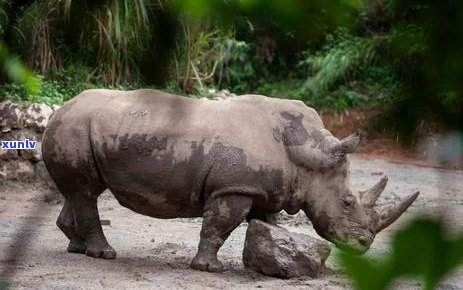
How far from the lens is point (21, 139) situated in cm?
848

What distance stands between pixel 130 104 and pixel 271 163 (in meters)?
0.96

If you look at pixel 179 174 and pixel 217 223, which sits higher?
pixel 179 174

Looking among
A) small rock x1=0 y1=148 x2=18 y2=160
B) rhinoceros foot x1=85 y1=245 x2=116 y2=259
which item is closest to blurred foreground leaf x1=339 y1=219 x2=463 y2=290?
rhinoceros foot x1=85 y1=245 x2=116 y2=259

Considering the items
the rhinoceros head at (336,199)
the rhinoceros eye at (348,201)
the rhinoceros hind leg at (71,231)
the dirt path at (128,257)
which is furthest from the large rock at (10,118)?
the rhinoceros eye at (348,201)

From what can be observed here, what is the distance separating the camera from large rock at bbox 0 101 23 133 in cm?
835

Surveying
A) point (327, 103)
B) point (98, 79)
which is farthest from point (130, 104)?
point (327, 103)

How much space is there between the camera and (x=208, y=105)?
5.56 metres

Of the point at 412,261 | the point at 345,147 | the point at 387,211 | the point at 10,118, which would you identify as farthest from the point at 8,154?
the point at 412,261

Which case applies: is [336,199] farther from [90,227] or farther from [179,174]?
[90,227]

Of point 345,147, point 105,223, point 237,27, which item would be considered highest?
point 237,27

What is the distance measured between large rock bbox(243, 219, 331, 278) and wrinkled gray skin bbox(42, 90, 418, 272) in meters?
0.15

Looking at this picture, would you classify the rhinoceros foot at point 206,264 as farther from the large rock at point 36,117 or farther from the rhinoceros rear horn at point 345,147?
the large rock at point 36,117

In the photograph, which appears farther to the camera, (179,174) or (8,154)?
(8,154)

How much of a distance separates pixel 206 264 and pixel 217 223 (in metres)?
0.26
